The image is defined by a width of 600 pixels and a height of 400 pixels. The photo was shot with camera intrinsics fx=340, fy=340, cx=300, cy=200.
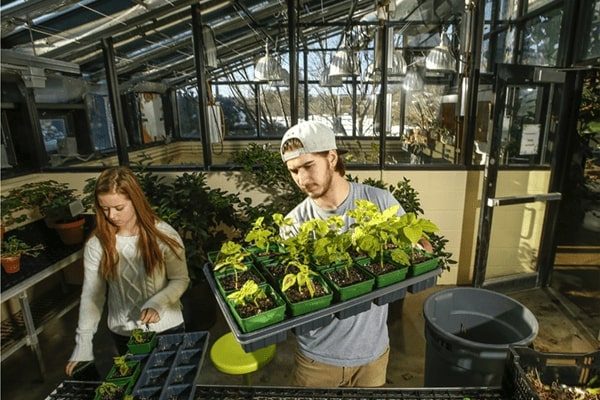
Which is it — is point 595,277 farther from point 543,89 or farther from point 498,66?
point 498,66

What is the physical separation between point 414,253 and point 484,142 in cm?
233

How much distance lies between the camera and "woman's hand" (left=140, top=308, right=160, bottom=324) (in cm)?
125

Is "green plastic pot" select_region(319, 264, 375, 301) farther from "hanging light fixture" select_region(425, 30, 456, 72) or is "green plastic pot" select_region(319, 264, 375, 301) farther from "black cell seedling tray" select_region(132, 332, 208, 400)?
"hanging light fixture" select_region(425, 30, 456, 72)

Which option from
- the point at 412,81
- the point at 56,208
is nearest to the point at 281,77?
the point at 412,81

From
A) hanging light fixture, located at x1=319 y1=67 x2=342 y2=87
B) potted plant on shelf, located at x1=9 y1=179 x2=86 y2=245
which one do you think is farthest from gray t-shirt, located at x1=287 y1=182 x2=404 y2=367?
hanging light fixture, located at x1=319 y1=67 x2=342 y2=87

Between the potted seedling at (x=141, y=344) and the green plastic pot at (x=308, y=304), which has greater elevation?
the green plastic pot at (x=308, y=304)

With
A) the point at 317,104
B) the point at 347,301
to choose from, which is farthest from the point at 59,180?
the point at 317,104

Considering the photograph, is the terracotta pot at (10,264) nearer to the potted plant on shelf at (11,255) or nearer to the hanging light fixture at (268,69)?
the potted plant on shelf at (11,255)

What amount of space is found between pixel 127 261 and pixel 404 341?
211 centimetres

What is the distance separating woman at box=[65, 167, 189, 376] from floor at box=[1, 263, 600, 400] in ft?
3.53

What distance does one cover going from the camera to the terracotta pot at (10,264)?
76.1 inches

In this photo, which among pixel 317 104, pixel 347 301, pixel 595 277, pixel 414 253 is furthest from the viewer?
pixel 317 104

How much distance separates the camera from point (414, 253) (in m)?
1.11

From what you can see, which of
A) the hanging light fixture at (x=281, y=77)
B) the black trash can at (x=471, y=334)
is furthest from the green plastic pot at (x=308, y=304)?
the hanging light fixture at (x=281, y=77)
